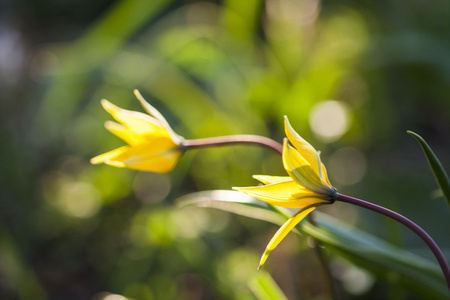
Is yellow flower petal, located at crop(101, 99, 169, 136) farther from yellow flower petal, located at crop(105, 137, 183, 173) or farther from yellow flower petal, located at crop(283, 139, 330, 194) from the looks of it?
yellow flower petal, located at crop(283, 139, 330, 194)

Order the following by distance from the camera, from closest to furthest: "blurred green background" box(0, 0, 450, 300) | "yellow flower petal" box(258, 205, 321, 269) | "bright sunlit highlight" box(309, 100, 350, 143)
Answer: "yellow flower petal" box(258, 205, 321, 269) → "blurred green background" box(0, 0, 450, 300) → "bright sunlit highlight" box(309, 100, 350, 143)

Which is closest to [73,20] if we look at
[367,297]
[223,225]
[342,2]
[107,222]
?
[342,2]

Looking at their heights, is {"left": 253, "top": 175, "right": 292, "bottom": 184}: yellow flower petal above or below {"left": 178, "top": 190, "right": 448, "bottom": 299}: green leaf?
above

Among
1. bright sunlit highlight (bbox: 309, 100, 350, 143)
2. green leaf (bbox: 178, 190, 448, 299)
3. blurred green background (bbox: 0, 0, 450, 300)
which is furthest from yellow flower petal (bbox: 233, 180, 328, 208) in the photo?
bright sunlit highlight (bbox: 309, 100, 350, 143)

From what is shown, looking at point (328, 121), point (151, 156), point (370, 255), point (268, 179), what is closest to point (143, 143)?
point (151, 156)

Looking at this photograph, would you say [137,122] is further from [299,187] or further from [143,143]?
[299,187]

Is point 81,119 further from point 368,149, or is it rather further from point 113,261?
point 368,149

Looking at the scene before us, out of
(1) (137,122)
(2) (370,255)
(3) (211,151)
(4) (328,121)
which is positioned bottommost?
(3) (211,151)

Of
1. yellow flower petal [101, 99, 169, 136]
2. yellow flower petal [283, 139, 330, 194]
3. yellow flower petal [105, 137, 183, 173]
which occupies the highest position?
yellow flower petal [283, 139, 330, 194]
